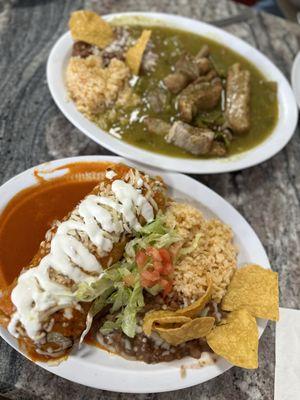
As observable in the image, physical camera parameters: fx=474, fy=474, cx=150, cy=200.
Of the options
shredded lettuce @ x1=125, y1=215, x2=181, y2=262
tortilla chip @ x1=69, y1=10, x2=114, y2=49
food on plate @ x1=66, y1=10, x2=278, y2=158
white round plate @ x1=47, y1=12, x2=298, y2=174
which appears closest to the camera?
shredded lettuce @ x1=125, y1=215, x2=181, y2=262

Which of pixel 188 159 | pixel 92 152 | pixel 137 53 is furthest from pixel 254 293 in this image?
pixel 137 53

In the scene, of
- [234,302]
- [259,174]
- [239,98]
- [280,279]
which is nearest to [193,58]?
[239,98]

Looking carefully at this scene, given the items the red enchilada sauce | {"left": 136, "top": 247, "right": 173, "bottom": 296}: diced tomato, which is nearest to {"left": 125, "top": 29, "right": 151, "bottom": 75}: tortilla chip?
the red enchilada sauce

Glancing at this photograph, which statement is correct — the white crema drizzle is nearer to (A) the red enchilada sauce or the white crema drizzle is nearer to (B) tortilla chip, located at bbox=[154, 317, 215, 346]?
(A) the red enchilada sauce

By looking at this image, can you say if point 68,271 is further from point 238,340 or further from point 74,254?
point 238,340

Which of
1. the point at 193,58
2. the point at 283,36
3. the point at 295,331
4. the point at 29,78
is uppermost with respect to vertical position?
the point at 29,78

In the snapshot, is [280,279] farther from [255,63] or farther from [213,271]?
[255,63]

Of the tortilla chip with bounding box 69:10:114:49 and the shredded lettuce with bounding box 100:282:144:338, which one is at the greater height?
the tortilla chip with bounding box 69:10:114:49
